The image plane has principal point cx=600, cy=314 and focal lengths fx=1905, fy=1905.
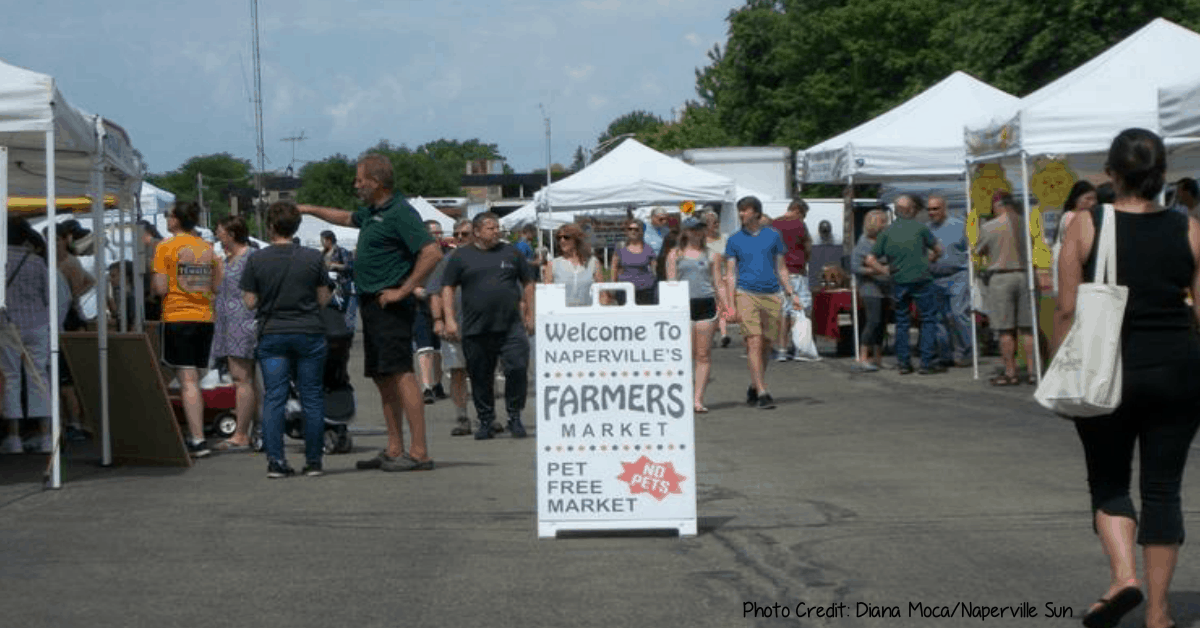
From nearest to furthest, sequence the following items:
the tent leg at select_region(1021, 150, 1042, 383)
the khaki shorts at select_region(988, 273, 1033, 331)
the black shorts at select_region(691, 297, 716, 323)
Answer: the black shorts at select_region(691, 297, 716, 323) < the tent leg at select_region(1021, 150, 1042, 383) < the khaki shorts at select_region(988, 273, 1033, 331)

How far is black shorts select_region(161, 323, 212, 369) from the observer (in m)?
14.4

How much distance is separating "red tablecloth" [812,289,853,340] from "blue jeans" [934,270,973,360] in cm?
204

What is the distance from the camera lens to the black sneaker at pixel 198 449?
13961mm

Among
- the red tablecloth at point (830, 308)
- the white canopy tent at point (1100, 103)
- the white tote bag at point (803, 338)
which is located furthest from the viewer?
the red tablecloth at point (830, 308)

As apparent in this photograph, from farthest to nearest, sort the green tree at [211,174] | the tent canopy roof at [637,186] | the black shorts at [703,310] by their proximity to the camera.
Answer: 1. the green tree at [211,174]
2. the tent canopy roof at [637,186]
3. the black shorts at [703,310]

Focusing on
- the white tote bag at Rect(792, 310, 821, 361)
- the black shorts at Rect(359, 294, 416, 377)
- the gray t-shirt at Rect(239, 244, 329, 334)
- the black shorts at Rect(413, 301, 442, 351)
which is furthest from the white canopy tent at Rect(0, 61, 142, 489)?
the white tote bag at Rect(792, 310, 821, 361)

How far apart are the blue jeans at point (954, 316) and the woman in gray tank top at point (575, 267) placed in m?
5.23

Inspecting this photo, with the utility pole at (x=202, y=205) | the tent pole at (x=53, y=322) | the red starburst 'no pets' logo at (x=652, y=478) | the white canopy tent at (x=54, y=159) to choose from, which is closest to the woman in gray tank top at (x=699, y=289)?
the white canopy tent at (x=54, y=159)

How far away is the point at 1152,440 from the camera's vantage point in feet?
21.7

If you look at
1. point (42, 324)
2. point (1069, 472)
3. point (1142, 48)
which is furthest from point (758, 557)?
point (1142, 48)

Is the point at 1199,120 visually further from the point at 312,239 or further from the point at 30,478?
the point at 312,239

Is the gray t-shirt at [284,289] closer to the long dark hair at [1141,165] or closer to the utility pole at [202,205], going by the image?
the long dark hair at [1141,165]

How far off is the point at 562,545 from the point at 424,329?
33.1ft

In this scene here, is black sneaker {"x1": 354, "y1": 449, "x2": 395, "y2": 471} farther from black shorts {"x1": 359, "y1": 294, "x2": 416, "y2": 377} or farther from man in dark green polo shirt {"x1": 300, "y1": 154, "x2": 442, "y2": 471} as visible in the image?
black shorts {"x1": 359, "y1": 294, "x2": 416, "y2": 377}
